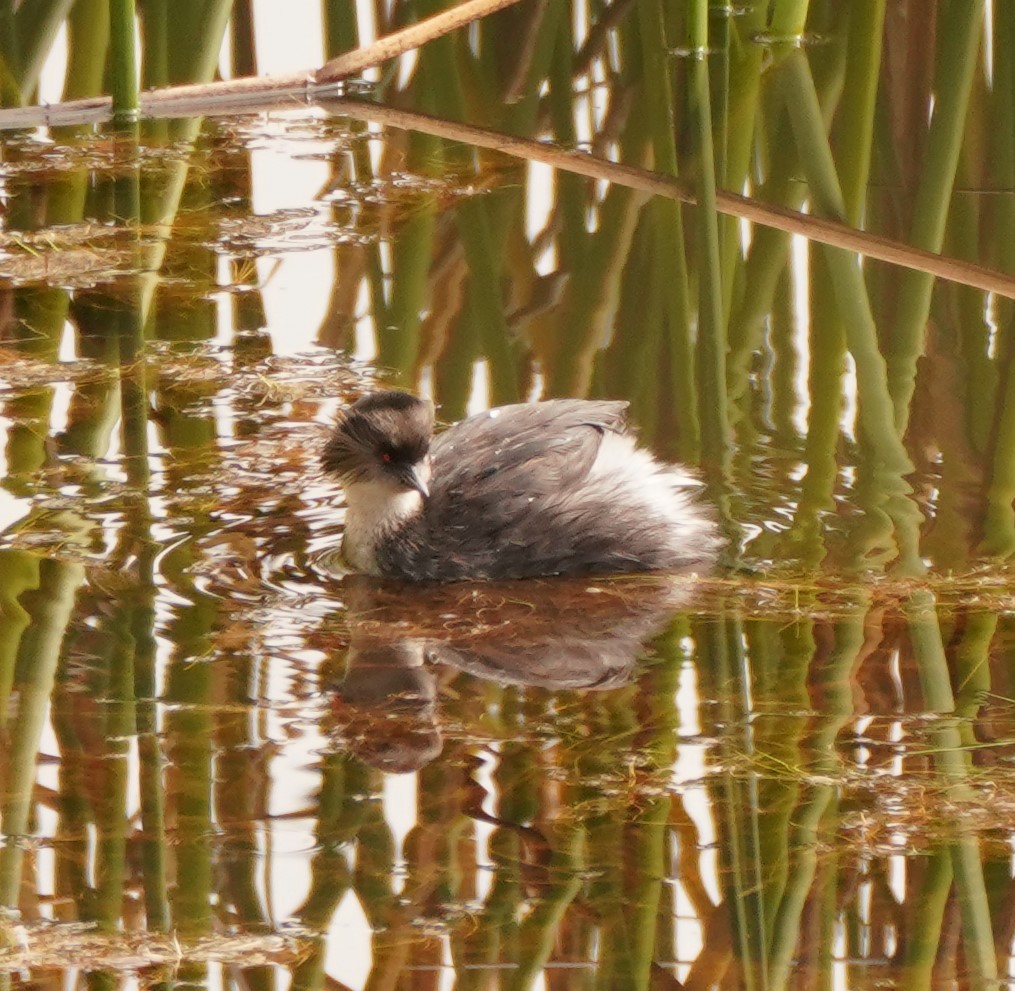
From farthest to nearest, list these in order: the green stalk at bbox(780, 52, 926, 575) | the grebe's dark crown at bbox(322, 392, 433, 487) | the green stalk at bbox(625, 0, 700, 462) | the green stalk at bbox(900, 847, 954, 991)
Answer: the green stalk at bbox(625, 0, 700, 462)
the green stalk at bbox(780, 52, 926, 575)
the grebe's dark crown at bbox(322, 392, 433, 487)
the green stalk at bbox(900, 847, 954, 991)

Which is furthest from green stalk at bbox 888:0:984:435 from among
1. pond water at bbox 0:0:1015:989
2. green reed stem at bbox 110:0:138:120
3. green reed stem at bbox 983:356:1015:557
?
green reed stem at bbox 110:0:138:120

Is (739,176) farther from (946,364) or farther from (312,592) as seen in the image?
(312,592)

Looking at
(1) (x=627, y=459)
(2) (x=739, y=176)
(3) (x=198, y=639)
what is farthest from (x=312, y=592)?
(2) (x=739, y=176)

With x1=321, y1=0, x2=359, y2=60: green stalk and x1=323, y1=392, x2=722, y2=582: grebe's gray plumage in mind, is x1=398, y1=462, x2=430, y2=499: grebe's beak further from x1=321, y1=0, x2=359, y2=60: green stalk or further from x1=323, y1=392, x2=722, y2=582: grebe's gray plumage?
x1=321, y1=0, x2=359, y2=60: green stalk

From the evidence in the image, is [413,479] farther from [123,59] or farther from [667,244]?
[123,59]

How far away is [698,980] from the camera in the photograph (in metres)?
3.47

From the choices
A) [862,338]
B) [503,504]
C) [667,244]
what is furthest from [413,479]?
[667,244]

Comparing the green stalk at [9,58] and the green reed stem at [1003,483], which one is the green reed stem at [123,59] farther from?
the green reed stem at [1003,483]

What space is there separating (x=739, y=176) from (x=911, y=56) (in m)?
1.57

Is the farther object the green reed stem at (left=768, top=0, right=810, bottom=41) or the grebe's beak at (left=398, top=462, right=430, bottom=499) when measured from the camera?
the green reed stem at (left=768, top=0, right=810, bottom=41)

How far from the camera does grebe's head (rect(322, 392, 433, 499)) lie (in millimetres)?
5137

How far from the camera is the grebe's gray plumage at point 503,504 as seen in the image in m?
5.20

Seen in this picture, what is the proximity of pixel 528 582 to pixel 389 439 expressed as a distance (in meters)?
0.49

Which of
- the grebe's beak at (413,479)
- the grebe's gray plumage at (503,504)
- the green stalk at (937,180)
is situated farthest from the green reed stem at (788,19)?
the grebe's beak at (413,479)
